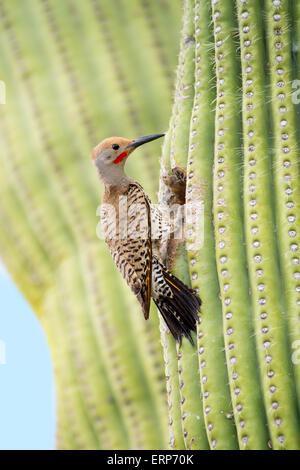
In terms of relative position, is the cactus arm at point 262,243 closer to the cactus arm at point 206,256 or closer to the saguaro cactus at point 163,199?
the saguaro cactus at point 163,199

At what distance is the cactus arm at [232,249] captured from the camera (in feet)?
7.46

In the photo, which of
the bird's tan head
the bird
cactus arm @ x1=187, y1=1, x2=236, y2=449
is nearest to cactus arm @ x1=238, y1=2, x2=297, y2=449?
cactus arm @ x1=187, y1=1, x2=236, y2=449

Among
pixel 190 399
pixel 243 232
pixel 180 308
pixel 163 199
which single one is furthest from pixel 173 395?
pixel 163 199

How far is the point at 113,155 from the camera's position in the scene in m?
3.11

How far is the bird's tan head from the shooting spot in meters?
3.10

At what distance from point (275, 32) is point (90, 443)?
8.35 feet

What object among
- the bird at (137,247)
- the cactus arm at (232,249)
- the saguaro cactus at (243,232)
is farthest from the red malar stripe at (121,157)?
the cactus arm at (232,249)

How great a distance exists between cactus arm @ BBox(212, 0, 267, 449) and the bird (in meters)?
0.18

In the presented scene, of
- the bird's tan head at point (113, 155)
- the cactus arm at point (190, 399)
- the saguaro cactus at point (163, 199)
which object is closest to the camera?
the saguaro cactus at point (163, 199)

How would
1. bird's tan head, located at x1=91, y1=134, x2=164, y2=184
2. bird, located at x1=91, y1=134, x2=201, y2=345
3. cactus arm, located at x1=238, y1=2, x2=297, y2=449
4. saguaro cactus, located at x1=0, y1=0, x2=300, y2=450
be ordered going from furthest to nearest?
bird's tan head, located at x1=91, y1=134, x2=164, y2=184
bird, located at x1=91, y1=134, x2=201, y2=345
saguaro cactus, located at x1=0, y1=0, x2=300, y2=450
cactus arm, located at x1=238, y1=2, x2=297, y2=449

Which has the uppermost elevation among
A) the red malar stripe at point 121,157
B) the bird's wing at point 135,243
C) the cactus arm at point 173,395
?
the red malar stripe at point 121,157

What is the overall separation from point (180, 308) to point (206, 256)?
208 mm

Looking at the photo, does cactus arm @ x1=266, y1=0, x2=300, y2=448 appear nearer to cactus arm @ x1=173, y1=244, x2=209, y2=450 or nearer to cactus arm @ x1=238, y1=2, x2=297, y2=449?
cactus arm @ x1=238, y1=2, x2=297, y2=449
